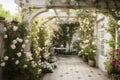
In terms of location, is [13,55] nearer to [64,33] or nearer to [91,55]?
[91,55]

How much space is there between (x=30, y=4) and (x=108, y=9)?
2.37 meters

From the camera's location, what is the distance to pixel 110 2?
8.02 meters

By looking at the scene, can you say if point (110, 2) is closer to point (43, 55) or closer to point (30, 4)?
point (30, 4)

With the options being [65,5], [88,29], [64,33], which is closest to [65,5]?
[65,5]

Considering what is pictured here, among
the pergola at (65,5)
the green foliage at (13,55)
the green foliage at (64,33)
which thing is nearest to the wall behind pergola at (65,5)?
the pergola at (65,5)

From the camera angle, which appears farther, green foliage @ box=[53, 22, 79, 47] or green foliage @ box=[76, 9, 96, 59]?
green foliage @ box=[53, 22, 79, 47]

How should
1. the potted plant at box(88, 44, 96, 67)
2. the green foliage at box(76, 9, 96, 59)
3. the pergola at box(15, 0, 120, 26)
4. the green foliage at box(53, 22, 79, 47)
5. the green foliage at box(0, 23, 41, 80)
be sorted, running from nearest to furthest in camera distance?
1. the green foliage at box(0, 23, 41, 80)
2. the pergola at box(15, 0, 120, 26)
3. the potted plant at box(88, 44, 96, 67)
4. the green foliage at box(76, 9, 96, 59)
5. the green foliage at box(53, 22, 79, 47)

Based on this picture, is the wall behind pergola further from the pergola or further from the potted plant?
the potted plant

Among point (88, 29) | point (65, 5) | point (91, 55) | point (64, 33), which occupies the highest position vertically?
point (65, 5)

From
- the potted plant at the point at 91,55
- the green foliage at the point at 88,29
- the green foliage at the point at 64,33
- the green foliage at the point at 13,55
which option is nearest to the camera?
the green foliage at the point at 13,55

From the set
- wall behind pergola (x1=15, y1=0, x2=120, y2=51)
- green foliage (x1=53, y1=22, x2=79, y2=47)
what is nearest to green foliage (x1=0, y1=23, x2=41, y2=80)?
wall behind pergola (x1=15, y1=0, x2=120, y2=51)

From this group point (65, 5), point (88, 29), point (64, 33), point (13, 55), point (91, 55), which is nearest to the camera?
point (13, 55)

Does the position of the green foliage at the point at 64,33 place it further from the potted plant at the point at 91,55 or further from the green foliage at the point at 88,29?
the potted plant at the point at 91,55

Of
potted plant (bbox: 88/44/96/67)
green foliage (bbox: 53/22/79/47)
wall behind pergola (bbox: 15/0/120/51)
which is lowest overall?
potted plant (bbox: 88/44/96/67)
